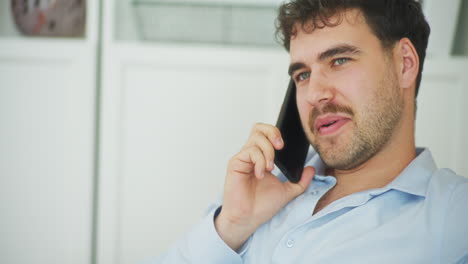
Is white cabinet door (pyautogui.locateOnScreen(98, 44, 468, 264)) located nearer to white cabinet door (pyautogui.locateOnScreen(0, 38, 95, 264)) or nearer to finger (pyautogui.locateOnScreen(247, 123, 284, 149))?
white cabinet door (pyautogui.locateOnScreen(0, 38, 95, 264))

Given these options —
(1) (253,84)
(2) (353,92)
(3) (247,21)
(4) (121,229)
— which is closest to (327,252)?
(2) (353,92)

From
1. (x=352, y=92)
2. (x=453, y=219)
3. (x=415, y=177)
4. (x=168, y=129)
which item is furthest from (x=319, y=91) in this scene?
(x=168, y=129)

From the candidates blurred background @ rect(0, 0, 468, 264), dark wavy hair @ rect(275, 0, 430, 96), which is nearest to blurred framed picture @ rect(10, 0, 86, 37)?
blurred background @ rect(0, 0, 468, 264)

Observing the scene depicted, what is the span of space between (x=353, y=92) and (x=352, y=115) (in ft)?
0.19

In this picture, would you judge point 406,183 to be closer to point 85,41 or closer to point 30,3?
point 85,41

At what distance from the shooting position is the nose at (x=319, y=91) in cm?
105

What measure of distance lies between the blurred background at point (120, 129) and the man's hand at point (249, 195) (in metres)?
0.53

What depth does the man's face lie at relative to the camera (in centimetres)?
104

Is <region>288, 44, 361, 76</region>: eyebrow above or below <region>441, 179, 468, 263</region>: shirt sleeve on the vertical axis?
above

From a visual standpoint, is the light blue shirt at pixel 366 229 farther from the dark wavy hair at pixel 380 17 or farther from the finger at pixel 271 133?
the dark wavy hair at pixel 380 17

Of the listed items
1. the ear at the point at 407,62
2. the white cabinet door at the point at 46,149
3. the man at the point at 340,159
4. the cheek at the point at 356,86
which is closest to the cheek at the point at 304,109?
the man at the point at 340,159

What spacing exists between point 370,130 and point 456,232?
1.01ft

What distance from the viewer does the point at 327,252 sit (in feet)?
3.04

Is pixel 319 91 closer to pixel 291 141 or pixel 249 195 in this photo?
pixel 291 141
